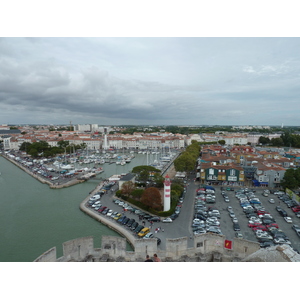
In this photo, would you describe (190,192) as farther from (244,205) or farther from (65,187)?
(65,187)

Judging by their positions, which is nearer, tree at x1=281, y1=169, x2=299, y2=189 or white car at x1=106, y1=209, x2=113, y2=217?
white car at x1=106, y1=209, x2=113, y2=217

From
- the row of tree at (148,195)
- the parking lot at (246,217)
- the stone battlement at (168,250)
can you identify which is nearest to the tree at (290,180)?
the parking lot at (246,217)

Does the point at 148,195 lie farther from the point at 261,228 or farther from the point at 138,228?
the point at 261,228

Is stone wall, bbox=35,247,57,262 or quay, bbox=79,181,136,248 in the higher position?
stone wall, bbox=35,247,57,262

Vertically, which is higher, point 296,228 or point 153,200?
point 153,200

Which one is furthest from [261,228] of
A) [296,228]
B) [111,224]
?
[111,224]

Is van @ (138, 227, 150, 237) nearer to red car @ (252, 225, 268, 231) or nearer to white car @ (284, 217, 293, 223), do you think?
red car @ (252, 225, 268, 231)

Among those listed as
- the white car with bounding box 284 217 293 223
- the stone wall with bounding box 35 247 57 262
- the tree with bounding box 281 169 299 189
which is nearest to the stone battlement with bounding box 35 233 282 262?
the stone wall with bounding box 35 247 57 262

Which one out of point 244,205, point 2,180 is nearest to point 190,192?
point 244,205
